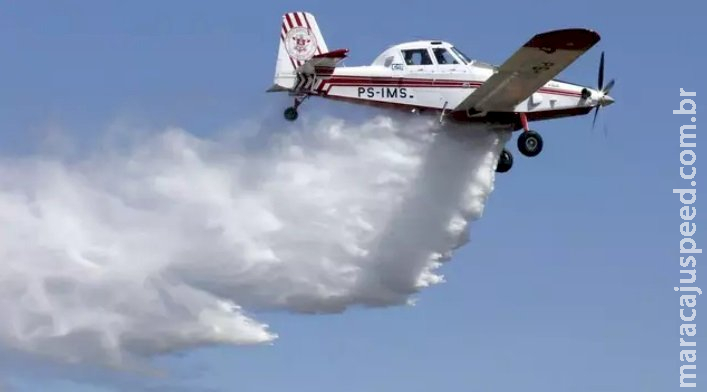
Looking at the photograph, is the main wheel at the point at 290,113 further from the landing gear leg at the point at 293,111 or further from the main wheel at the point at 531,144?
the main wheel at the point at 531,144

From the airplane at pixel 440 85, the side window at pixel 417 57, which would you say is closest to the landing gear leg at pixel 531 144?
the airplane at pixel 440 85

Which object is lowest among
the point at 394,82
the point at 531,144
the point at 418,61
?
the point at 531,144

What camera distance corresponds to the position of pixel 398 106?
4019cm

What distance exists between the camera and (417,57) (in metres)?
40.2

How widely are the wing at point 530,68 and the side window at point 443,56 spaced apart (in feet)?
3.53

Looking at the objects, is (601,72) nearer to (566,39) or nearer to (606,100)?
(606,100)

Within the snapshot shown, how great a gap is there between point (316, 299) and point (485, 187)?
4621 mm

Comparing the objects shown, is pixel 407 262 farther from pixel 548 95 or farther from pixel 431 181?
pixel 548 95

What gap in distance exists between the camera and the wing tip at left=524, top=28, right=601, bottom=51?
1474 inches

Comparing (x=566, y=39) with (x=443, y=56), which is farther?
(x=443, y=56)

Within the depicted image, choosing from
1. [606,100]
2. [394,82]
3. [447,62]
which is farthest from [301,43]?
[606,100]

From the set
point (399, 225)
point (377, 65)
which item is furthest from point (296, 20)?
point (399, 225)

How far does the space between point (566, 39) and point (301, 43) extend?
6.35 meters

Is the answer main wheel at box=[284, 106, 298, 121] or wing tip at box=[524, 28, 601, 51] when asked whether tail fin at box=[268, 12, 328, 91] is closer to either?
main wheel at box=[284, 106, 298, 121]
